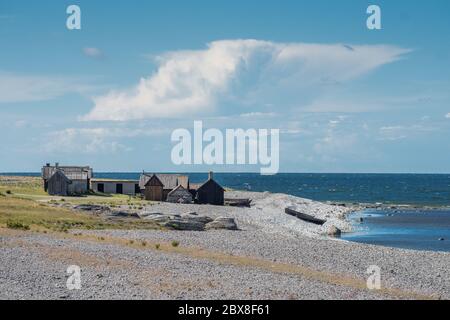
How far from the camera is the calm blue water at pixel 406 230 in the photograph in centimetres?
6225

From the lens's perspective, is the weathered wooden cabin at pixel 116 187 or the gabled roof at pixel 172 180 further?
the weathered wooden cabin at pixel 116 187

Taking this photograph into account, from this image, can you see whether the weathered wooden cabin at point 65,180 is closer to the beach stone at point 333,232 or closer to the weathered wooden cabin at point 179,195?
the weathered wooden cabin at point 179,195

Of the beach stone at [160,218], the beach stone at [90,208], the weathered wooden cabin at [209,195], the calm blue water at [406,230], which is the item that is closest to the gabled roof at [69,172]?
the weathered wooden cabin at [209,195]

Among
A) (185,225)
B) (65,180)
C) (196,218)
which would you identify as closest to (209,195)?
(65,180)

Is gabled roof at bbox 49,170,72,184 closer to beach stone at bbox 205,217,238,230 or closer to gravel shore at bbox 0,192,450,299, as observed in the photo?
beach stone at bbox 205,217,238,230

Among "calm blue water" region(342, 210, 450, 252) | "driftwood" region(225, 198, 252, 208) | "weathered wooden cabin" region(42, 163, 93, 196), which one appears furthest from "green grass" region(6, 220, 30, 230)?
"driftwood" region(225, 198, 252, 208)

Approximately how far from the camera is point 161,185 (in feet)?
300

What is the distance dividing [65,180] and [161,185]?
12546mm

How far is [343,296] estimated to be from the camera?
29562 millimetres

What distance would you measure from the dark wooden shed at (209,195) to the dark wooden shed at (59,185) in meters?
17.1

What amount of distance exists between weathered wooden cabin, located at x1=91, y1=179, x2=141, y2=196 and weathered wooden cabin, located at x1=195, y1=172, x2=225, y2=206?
14.1 m

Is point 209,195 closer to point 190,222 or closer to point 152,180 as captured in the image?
point 152,180
